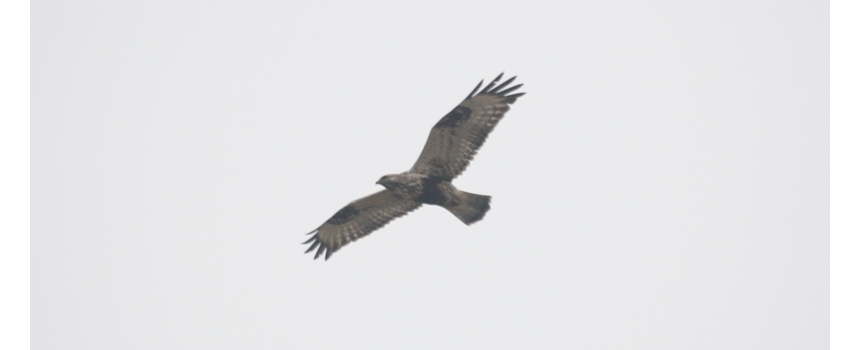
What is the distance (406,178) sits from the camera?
11102mm

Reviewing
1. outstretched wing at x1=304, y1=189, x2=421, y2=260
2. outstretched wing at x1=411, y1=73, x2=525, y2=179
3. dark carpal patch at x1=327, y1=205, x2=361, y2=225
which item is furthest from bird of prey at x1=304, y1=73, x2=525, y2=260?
dark carpal patch at x1=327, y1=205, x2=361, y2=225

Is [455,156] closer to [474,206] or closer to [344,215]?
[474,206]

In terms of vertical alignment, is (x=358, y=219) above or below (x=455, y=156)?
below

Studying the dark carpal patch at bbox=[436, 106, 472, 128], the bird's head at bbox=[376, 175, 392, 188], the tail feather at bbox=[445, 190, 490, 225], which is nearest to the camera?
the dark carpal patch at bbox=[436, 106, 472, 128]

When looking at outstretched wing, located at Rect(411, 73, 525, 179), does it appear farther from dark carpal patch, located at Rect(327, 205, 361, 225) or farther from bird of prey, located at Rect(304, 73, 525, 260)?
dark carpal patch, located at Rect(327, 205, 361, 225)

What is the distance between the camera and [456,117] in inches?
430

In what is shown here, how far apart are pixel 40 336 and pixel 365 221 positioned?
25.2m

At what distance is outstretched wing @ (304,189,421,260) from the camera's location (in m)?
11.9

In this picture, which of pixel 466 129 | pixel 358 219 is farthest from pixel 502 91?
pixel 358 219

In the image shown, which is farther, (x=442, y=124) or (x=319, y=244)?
(x=319, y=244)

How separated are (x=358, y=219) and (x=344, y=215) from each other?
0.71 feet
